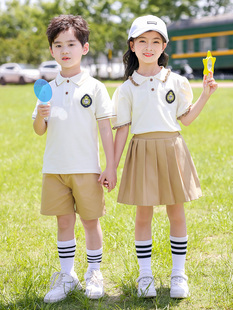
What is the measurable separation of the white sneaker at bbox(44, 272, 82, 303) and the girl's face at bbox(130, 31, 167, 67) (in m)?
1.45

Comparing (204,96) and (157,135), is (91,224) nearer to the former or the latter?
(157,135)

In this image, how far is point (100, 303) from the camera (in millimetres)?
2598

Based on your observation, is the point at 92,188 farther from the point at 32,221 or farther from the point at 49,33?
the point at 32,221

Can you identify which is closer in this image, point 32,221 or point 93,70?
point 32,221

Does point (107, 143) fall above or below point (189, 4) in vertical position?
below

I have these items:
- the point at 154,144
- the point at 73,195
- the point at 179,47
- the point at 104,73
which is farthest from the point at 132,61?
the point at 104,73

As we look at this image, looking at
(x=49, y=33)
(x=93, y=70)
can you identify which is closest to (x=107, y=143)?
(x=49, y=33)

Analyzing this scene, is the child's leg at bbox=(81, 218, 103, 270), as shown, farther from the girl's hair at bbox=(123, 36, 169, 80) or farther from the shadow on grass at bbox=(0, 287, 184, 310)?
the girl's hair at bbox=(123, 36, 169, 80)

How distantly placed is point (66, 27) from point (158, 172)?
104 cm

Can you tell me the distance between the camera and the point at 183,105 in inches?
109

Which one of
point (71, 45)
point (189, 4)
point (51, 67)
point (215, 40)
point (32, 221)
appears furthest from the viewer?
point (189, 4)

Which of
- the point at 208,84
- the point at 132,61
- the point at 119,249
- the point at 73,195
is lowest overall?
the point at 119,249

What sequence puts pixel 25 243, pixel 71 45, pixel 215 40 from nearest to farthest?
1. pixel 71 45
2. pixel 25 243
3. pixel 215 40

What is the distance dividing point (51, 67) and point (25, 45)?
9.46m
